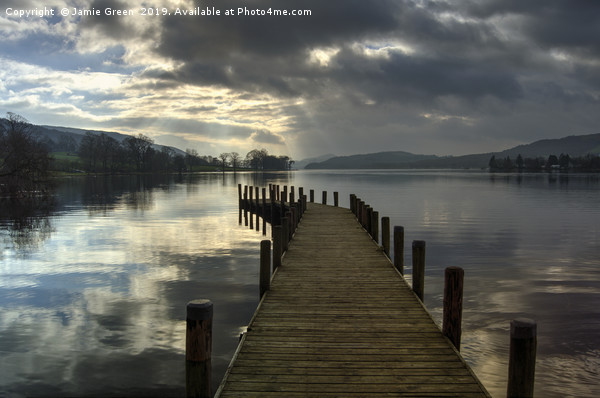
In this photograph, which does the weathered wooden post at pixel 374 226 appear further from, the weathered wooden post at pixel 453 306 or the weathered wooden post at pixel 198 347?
the weathered wooden post at pixel 198 347

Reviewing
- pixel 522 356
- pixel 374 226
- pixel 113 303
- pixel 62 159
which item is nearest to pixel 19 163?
pixel 113 303

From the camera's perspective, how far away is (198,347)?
5102 mm

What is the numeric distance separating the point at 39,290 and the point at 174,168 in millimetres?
154742

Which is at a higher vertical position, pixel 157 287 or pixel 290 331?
pixel 290 331

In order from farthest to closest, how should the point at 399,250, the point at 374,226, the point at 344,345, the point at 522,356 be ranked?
the point at 374,226, the point at 399,250, the point at 344,345, the point at 522,356

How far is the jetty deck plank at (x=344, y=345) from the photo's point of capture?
573 cm

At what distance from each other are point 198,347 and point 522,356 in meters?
3.86

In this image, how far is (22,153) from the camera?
46.0m

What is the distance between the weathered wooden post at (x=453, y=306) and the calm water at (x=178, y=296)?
1.91m

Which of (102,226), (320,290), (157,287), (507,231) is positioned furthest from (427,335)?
(102,226)

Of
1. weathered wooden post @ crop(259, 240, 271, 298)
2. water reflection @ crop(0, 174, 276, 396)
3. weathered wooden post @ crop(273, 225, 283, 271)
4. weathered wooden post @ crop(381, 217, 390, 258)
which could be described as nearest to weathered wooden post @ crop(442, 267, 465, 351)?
weathered wooden post @ crop(259, 240, 271, 298)

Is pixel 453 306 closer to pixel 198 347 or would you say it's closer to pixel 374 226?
pixel 198 347

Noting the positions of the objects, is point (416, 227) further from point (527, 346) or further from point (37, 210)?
point (37, 210)

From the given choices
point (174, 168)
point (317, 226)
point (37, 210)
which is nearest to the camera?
point (317, 226)
